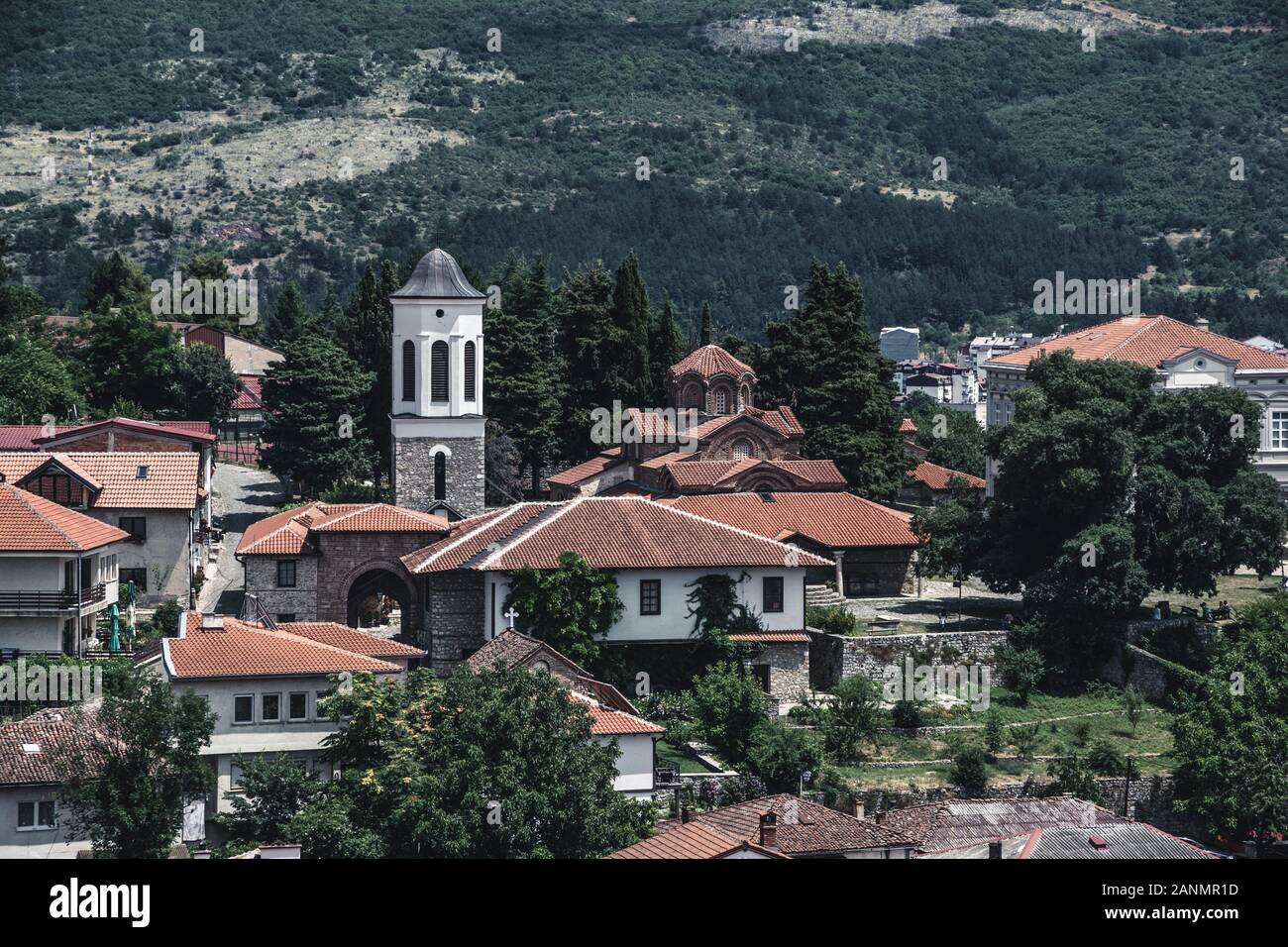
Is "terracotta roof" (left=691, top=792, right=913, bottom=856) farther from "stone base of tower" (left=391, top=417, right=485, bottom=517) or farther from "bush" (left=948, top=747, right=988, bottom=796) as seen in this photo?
"stone base of tower" (left=391, top=417, right=485, bottom=517)

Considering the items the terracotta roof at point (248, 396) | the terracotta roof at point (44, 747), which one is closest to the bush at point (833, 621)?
the terracotta roof at point (44, 747)

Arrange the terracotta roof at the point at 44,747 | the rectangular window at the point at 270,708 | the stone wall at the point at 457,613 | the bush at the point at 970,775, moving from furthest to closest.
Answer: the stone wall at the point at 457,613 → the bush at the point at 970,775 → the rectangular window at the point at 270,708 → the terracotta roof at the point at 44,747

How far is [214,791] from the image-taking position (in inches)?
1485

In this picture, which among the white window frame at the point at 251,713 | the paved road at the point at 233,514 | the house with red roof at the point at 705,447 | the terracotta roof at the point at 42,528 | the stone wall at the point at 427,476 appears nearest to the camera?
the white window frame at the point at 251,713

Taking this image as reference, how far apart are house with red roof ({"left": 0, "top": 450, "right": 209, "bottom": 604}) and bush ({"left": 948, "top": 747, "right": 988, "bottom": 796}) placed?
1974 centimetres

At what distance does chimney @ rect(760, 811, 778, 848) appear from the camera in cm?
3155

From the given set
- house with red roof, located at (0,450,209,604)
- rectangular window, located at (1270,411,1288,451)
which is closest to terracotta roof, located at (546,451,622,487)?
house with red roof, located at (0,450,209,604)

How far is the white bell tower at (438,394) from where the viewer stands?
56156 mm

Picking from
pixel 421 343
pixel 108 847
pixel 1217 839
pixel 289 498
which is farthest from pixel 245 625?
pixel 289 498

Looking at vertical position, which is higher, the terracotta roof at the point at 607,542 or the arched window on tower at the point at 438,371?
the arched window on tower at the point at 438,371

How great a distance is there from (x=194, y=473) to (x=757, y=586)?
15216 millimetres

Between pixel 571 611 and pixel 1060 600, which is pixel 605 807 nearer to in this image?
pixel 571 611

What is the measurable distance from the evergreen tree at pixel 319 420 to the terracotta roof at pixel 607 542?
15310 mm

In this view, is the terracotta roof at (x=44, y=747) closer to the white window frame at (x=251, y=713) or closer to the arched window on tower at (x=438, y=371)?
the white window frame at (x=251, y=713)
